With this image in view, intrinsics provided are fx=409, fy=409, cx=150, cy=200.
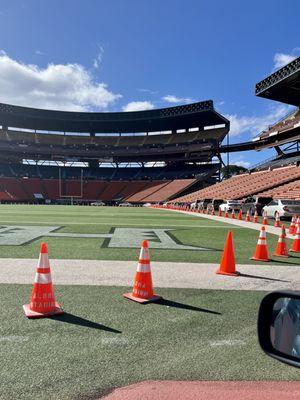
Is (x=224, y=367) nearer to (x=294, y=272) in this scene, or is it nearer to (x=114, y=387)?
(x=114, y=387)

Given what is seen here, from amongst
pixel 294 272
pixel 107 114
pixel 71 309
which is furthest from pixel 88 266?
pixel 107 114

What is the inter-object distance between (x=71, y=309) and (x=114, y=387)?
7.21 feet

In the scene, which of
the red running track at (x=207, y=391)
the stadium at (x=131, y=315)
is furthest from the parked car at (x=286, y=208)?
the red running track at (x=207, y=391)

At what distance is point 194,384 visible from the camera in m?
3.30

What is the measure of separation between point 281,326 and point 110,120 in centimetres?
9128

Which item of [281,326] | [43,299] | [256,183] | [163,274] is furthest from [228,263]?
[256,183]

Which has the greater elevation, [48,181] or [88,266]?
[48,181]

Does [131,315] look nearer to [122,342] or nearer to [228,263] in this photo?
[122,342]

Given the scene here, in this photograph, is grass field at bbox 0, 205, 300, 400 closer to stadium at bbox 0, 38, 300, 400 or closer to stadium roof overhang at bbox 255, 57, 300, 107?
stadium at bbox 0, 38, 300, 400

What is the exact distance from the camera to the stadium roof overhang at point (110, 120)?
84.2m

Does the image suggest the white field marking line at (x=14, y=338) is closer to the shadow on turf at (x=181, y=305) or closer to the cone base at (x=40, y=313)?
the cone base at (x=40, y=313)

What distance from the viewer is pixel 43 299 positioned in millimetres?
5129

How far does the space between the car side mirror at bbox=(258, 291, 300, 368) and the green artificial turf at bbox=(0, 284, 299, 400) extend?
177 centimetres

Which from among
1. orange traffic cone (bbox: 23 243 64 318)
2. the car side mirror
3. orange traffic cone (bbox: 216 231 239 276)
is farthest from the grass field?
the car side mirror
